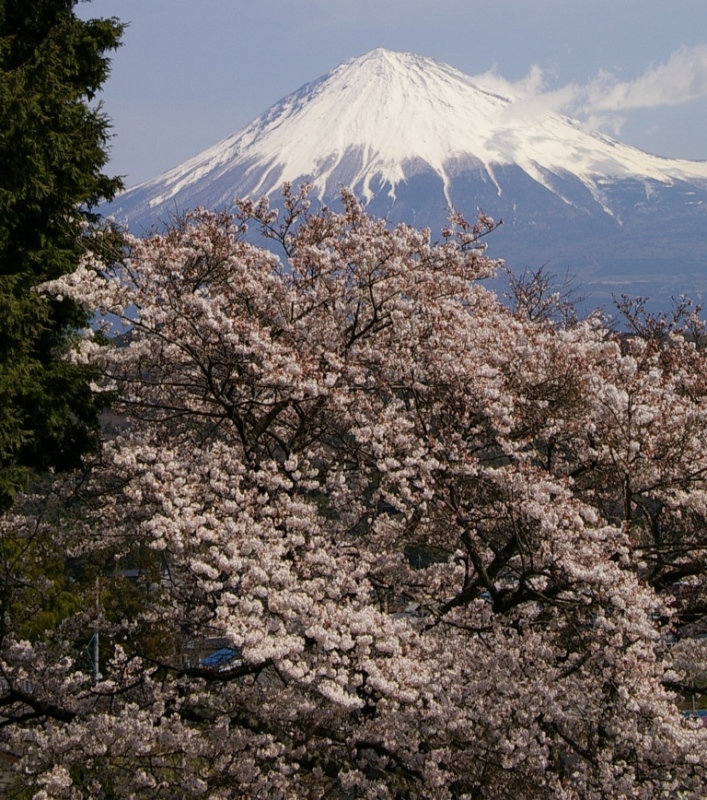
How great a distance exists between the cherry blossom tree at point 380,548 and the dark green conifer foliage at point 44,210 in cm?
38

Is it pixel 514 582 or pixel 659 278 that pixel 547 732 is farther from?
pixel 659 278

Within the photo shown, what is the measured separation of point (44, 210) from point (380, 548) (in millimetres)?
4138

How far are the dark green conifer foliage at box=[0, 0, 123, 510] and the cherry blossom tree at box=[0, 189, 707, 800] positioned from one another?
14.9 inches

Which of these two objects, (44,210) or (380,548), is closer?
(380,548)

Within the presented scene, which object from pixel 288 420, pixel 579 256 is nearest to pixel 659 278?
pixel 579 256

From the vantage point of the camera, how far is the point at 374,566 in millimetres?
7766

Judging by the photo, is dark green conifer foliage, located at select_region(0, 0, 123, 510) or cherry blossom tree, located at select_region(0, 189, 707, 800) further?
dark green conifer foliage, located at select_region(0, 0, 123, 510)

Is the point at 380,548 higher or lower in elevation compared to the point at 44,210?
lower

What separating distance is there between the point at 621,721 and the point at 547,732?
0.92m

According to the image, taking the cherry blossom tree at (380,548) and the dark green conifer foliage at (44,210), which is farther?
the dark green conifer foliage at (44,210)

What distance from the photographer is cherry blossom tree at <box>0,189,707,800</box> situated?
6750 millimetres

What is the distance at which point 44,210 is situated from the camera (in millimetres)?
8242

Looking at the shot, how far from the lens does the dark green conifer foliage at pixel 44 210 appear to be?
7488 mm

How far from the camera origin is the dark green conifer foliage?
7488 millimetres
